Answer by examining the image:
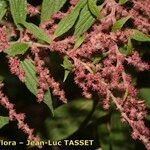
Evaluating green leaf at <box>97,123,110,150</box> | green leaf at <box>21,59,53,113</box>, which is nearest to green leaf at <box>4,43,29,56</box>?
green leaf at <box>21,59,53,113</box>

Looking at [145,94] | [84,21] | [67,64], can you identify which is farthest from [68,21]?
[145,94]

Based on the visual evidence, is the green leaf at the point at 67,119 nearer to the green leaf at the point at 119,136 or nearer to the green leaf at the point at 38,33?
the green leaf at the point at 119,136

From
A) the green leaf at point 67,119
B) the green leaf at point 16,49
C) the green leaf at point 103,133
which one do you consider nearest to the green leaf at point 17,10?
the green leaf at point 16,49

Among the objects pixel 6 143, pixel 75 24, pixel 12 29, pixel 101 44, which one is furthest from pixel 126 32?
pixel 6 143

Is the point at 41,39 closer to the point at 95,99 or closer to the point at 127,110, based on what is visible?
the point at 127,110

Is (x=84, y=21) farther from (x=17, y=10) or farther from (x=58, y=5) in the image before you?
(x=17, y=10)

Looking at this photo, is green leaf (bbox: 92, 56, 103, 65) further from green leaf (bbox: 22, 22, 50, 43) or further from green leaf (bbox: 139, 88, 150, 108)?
green leaf (bbox: 139, 88, 150, 108)

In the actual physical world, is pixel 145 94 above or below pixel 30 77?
below
